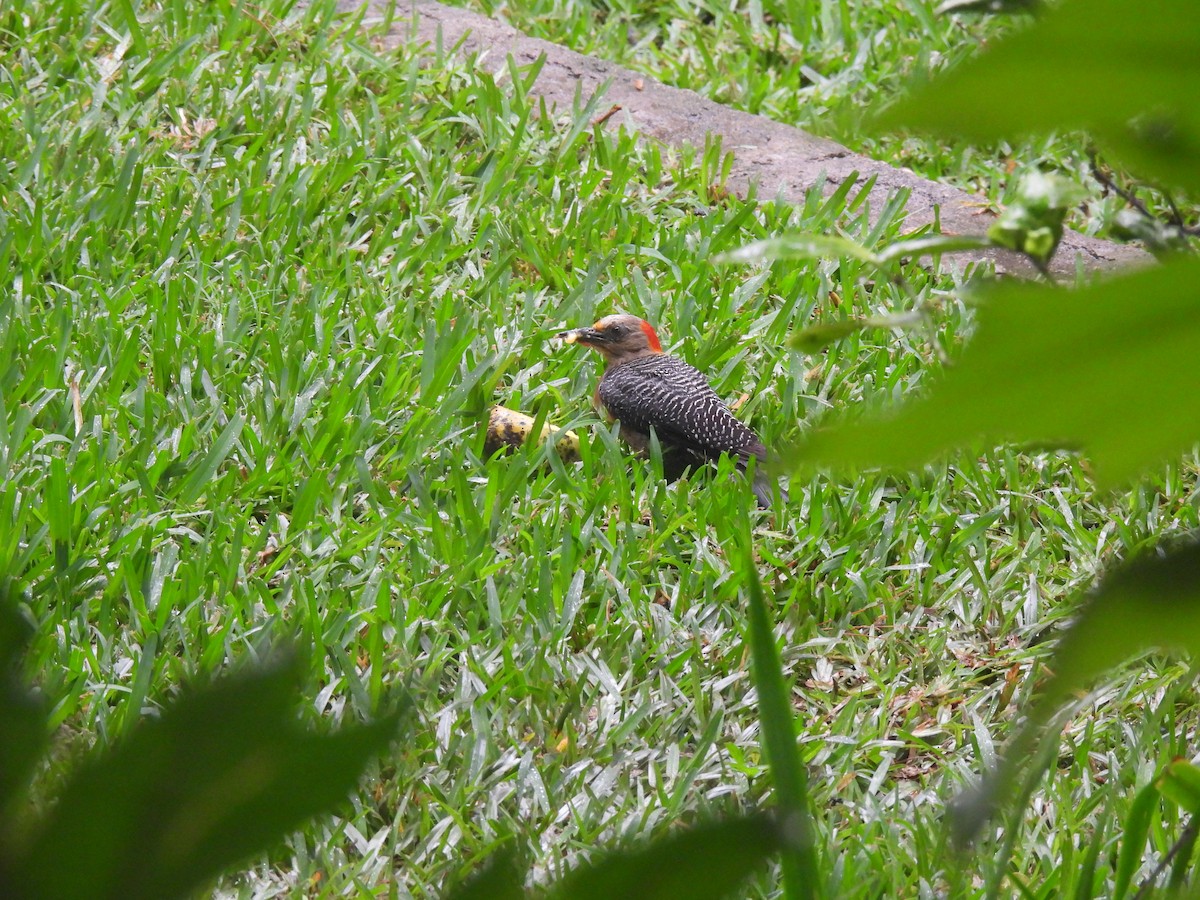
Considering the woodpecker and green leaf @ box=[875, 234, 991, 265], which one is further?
the woodpecker

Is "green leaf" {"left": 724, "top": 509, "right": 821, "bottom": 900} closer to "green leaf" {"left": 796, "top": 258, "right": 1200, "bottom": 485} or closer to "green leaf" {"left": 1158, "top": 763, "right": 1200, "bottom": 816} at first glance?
"green leaf" {"left": 1158, "top": 763, "right": 1200, "bottom": 816}

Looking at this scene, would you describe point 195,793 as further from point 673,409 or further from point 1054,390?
point 673,409

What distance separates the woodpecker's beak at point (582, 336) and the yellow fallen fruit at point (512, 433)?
445 millimetres

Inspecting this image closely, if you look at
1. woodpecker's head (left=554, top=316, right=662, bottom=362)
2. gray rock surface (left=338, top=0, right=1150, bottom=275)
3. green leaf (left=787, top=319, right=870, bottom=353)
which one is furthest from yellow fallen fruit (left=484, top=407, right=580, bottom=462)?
green leaf (left=787, top=319, right=870, bottom=353)

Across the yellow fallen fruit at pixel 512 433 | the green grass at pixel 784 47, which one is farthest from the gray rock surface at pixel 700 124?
the yellow fallen fruit at pixel 512 433

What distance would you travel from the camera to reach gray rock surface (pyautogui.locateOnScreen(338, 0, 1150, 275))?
17.4 feet

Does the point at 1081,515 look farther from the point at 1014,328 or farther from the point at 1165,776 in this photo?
the point at 1014,328

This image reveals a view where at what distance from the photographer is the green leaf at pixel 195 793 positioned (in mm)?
364

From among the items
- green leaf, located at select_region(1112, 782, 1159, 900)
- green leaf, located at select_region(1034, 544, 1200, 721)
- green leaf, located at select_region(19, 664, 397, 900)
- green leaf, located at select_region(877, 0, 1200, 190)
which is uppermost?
green leaf, located at select_region(877, 0, 1200, 190)

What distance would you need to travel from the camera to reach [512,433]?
12.3 feet

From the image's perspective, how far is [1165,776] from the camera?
159 cm

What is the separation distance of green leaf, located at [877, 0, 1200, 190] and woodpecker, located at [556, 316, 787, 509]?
10.8 ft

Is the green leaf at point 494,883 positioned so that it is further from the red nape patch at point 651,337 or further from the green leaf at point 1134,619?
the red nape patch at point 651,337

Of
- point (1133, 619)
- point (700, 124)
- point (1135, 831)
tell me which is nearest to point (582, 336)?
point (700, 124)
